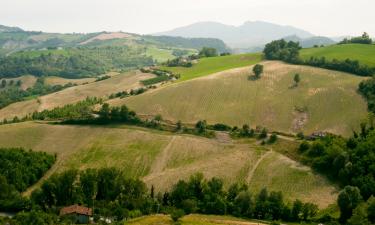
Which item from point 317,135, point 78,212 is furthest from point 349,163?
point 78,212

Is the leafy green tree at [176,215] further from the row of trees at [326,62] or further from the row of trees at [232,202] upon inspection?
the row of trees at [326,62]

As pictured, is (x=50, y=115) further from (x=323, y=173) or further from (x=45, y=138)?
(x=323, y=173)

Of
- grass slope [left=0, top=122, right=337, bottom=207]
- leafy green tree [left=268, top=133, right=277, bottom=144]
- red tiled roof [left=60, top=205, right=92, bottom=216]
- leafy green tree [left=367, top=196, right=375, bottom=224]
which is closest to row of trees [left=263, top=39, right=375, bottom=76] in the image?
leafy green tree [left=268, top=133, right=277, bottom=144]

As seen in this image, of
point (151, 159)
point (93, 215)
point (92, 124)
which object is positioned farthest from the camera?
point (92, 124)

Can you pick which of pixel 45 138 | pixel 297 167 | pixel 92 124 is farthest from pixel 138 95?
pixel 297 167

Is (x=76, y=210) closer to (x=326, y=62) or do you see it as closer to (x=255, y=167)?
(x=255, y=167)
